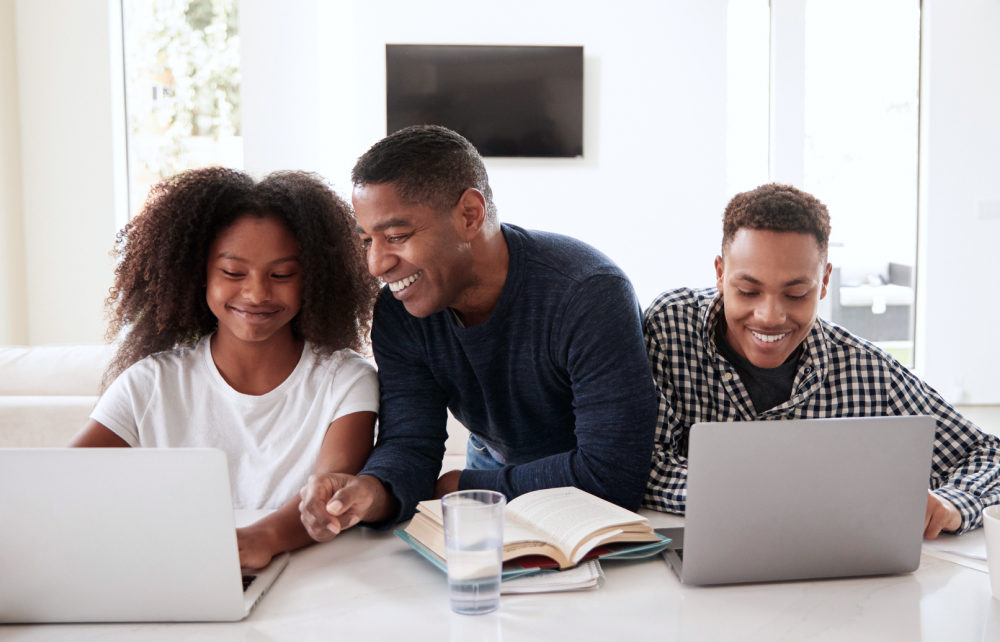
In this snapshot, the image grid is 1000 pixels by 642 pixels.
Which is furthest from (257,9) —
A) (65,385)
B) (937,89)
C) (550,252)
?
(937,89)

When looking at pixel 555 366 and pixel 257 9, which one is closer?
pixel 555 366

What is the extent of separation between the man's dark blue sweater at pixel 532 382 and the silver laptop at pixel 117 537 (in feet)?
1.15

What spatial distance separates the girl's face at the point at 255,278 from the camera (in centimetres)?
134

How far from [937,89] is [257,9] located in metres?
3.64

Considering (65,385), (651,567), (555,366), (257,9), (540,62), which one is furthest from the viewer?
(540,62)

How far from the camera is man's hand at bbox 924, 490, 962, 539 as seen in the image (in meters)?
1.03

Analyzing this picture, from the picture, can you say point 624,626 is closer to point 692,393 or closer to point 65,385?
point 692,393

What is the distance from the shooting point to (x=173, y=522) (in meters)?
0.79

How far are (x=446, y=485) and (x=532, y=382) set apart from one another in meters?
0.23

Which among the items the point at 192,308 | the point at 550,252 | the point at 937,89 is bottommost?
the point at 192,308

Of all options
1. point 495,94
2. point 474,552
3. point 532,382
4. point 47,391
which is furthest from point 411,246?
point 495,94

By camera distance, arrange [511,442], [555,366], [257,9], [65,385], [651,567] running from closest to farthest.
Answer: [651,567] < [555,366] < [511,442] < [65,385] < [257,9]

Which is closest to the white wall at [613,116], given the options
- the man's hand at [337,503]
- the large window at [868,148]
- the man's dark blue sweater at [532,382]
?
the large window at [868,148]

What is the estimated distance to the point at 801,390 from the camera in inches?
52.4
